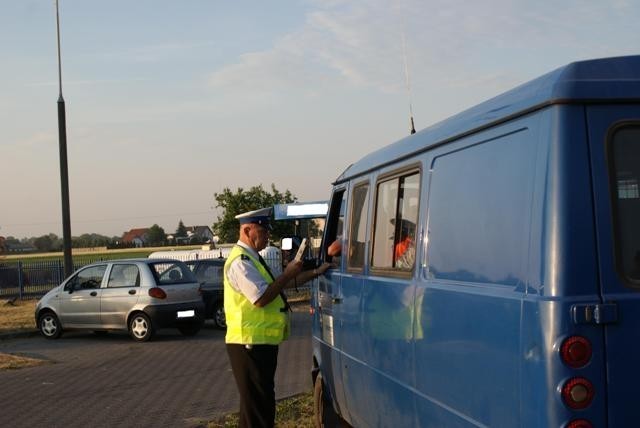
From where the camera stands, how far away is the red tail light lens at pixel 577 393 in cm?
315

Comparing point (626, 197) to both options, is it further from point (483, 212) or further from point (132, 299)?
point (132, 299)

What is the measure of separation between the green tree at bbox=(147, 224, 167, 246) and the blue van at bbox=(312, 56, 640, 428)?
320 ft

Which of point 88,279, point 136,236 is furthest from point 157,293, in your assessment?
point 136,236

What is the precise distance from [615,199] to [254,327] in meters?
3.42

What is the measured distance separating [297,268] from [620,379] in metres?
3.32

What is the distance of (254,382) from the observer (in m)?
6.25

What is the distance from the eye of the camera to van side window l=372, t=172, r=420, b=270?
4.97 metres

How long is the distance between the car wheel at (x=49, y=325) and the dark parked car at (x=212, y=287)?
3015 millimetres

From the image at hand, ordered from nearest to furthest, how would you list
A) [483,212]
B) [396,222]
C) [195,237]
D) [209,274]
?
1. [483,212]
2. [396,222]
3. [209,274]
4. [195,237]

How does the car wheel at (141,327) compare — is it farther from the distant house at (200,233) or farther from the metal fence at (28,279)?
the distant house at (200,233)

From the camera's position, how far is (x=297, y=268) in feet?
20.5

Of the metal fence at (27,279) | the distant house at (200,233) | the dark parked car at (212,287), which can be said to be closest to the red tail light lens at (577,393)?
the dark parked car at (212,287)

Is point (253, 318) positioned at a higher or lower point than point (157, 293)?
higher

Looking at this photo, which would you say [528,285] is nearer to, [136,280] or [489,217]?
[489,217]
